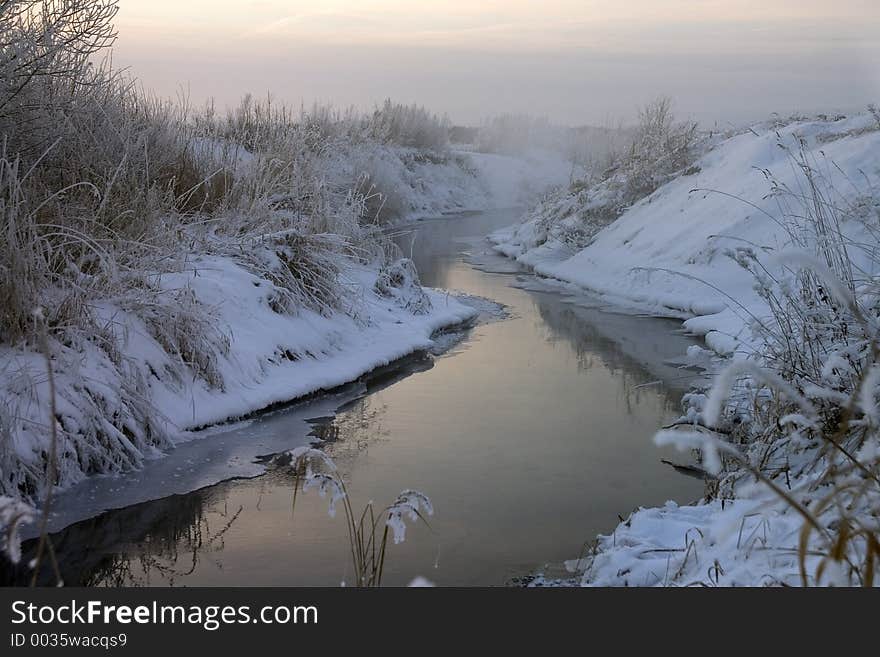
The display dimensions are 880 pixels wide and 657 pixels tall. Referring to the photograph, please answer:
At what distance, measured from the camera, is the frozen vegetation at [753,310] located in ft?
6.22

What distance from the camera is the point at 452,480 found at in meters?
4.81

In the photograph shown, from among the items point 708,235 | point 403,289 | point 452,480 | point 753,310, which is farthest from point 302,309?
point 708,235

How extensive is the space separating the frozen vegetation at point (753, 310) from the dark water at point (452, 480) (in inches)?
16.2

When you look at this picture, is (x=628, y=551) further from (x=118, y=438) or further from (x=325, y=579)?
(x=118, y=438)

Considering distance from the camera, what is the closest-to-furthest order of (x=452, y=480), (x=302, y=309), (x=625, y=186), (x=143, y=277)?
(x=452, y=480)
(x=143, y=277)
(x=302, y=309)
(x=625, y=186)

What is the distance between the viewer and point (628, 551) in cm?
351

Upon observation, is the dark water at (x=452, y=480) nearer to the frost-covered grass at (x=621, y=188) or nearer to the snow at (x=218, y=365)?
the snow at (x=218, y=365)

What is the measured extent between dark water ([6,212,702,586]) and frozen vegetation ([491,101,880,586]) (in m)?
0.41

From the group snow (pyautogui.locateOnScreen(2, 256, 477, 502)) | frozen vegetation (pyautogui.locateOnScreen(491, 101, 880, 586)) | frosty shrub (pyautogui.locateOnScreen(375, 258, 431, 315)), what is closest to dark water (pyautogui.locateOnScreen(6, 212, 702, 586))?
snow (pyautogui.locateOnScreen(2, 256, 477, 502))

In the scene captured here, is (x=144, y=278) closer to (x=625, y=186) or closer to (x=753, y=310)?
(x=753, y=310)

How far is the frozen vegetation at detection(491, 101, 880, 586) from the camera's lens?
6.22 feet

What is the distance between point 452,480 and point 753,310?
5369 millimetres
